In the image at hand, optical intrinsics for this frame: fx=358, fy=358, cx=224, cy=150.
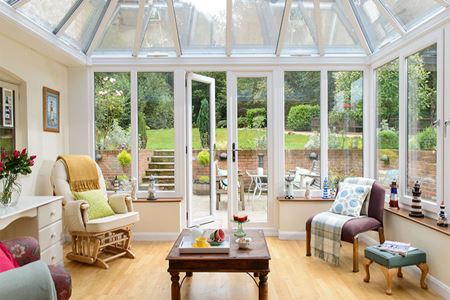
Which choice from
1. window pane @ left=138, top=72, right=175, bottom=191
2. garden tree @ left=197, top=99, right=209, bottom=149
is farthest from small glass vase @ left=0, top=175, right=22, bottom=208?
garden tree @ left=197, top=99, right=209, bottom=149

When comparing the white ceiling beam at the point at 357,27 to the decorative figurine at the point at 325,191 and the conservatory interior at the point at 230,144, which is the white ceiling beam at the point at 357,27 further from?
the decorative figurine at the point at 325,191

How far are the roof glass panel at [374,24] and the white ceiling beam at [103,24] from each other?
2748mm

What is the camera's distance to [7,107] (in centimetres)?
358

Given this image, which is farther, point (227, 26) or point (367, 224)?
point (227, 26)

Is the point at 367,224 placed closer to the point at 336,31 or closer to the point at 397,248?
the point at 397,248

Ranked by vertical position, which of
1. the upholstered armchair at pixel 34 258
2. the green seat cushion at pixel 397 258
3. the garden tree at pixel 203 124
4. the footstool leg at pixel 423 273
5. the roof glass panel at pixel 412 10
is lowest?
the footstool leg at pixel 423 273

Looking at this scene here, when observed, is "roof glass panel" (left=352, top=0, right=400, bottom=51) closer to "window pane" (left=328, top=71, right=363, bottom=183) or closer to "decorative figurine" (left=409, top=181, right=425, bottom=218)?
"window pane" (left=328, top=71, right=363, bottom=183)

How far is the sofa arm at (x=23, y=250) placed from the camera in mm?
2178

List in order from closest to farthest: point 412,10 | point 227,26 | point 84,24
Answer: point 412,10
point 84,24
point 227,26

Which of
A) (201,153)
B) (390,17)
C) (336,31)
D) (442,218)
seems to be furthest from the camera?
A: (201,153)

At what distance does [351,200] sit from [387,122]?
3.75 ft

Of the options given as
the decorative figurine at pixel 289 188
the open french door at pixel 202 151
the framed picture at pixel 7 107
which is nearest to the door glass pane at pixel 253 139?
the decorative figurine at pixel 289 188

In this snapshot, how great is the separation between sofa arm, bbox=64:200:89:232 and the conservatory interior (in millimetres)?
14

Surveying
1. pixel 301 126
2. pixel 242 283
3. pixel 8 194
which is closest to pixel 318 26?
pixel 301 126
